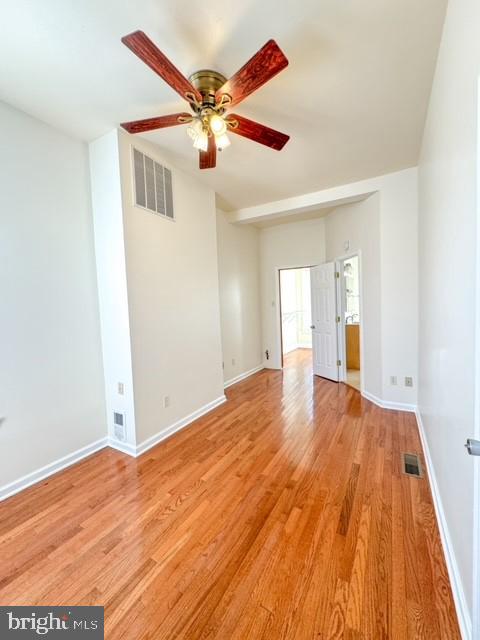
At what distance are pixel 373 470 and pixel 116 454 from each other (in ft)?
7.56

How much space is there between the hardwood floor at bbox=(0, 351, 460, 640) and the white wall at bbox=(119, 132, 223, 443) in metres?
0.57

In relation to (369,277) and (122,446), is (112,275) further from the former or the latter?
(369,277)

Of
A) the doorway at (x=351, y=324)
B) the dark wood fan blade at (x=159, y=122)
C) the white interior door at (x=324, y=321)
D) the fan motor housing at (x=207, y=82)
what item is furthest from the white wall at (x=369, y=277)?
the dark wood fan blade at (x=159, y=122)

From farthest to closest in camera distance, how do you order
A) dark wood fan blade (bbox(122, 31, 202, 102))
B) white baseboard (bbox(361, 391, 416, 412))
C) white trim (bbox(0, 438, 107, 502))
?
white baseboard (bbox(361, 391, 416, 412)) → white trim (bbox(0, 438, 107, 502)) → dark wood fan blade (bbox(122, 31, 202, 102))

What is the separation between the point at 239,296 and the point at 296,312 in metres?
3.50

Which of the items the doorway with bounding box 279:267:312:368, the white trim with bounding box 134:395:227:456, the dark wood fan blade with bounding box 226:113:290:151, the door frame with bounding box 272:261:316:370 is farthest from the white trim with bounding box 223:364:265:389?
the dark wood fan blade with bounding box 226:113:290:151

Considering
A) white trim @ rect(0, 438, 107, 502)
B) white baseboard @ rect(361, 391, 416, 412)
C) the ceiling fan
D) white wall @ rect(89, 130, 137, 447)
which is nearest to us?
the ceiling fan

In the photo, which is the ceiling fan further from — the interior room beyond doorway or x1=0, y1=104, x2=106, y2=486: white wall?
the interior room beyond doorway

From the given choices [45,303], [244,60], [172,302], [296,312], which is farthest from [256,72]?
[296,312]

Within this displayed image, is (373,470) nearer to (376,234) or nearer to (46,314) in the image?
(376,234)

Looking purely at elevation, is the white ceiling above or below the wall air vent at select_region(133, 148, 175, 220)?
above

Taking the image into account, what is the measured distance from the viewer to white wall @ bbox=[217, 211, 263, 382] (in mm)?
4516

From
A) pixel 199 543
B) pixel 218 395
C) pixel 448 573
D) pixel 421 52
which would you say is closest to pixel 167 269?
pixel 218 395

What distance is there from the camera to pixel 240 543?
158 centimetres
